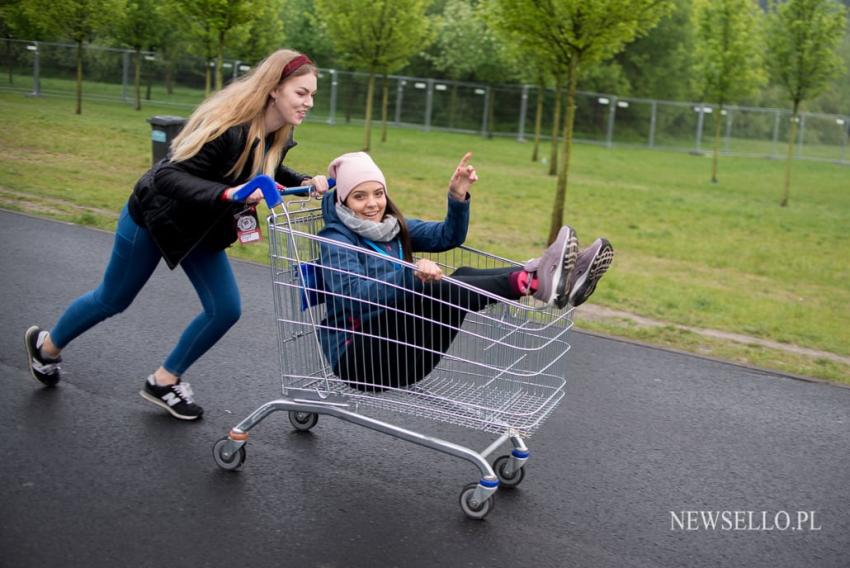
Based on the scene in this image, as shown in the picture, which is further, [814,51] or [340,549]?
[814,51]

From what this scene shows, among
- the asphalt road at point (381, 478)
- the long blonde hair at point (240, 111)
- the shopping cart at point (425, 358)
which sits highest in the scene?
the long blonde hair at point (240, 111)

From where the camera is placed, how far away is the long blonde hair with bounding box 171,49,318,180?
15.4 feet

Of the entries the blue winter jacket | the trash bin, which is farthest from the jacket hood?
the trash bin

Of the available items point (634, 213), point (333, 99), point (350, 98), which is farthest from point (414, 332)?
point (350, 98)

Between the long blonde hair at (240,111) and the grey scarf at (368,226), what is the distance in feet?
1.93

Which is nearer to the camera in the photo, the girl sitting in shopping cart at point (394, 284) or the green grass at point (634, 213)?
the girl sitting in shopping cart at point (394, 284)

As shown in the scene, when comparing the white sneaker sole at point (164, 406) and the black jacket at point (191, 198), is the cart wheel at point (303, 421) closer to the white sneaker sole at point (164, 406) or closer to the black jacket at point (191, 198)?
the white sneaker sole at point (164, 406)

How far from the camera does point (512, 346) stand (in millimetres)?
4195

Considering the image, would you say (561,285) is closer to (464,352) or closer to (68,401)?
(464,352)

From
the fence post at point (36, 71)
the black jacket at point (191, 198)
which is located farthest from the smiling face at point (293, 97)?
the fence post at point (36, 71)

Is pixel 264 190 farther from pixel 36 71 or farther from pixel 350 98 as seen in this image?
pixel 350 98

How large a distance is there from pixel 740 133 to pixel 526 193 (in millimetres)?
28640

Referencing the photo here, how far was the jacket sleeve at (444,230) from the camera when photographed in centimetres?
475

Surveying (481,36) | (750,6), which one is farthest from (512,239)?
(481,36)
